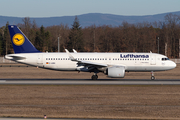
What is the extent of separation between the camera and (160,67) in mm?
36625

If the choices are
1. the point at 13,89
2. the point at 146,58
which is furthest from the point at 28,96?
the point at 146,58

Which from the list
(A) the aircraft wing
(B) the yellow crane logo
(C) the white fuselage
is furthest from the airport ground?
(B) the yellow crane logo

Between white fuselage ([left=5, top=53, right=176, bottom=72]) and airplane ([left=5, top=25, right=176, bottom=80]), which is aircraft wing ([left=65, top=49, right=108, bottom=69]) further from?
white fuselage ([left=5, top=53, right=176, bottom=72])

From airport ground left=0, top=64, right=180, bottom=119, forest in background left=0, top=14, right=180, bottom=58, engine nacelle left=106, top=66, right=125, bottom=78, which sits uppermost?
forest in background left=0, top=14, right=180, bottom=58

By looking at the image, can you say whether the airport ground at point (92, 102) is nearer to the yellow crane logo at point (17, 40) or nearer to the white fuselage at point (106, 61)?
the white fuselage at point (106, 61)

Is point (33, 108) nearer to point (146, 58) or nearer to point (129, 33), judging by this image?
point (146, 58)

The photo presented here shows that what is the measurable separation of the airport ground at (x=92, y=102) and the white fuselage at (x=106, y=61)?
27.4 feet

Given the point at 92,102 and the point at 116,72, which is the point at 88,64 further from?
the point at 92,102

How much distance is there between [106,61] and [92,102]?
16389 millimetres

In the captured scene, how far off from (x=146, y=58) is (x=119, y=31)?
255 feet

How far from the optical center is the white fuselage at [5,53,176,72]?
36.5 meters

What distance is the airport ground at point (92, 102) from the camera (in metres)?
16.6

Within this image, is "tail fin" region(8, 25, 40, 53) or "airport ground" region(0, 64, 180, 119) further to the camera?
"tail fin" region(8, 25, 40, 53)

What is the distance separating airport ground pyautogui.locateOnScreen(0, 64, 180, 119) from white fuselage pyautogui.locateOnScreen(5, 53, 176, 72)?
834 centimetres
